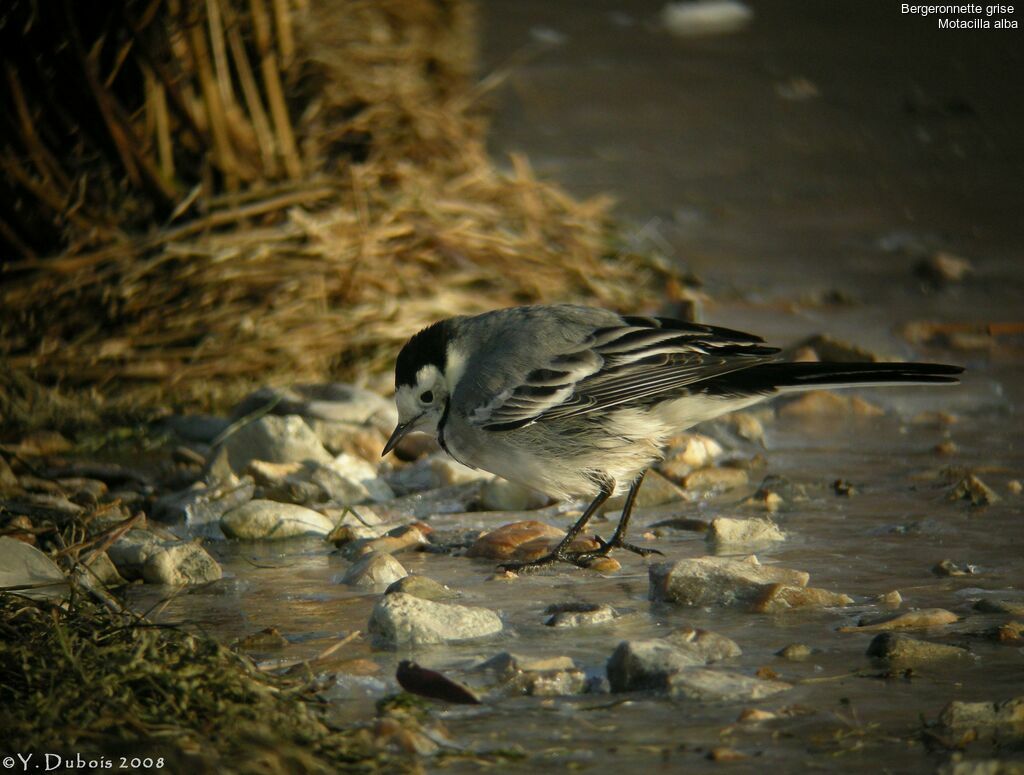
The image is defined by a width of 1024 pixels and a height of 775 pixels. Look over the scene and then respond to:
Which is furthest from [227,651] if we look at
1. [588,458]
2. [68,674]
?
[588,458]

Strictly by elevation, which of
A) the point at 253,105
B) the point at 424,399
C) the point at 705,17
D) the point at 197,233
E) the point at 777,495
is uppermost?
the point at 253,105

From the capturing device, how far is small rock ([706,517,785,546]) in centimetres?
455

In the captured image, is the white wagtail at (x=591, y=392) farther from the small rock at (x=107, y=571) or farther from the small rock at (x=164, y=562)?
the small rock at (x=107, y=571)

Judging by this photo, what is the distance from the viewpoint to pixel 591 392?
4793mm

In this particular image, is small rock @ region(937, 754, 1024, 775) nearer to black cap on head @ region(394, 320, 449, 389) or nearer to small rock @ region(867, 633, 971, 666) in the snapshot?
small rock @ region(867, 633, 971, 666)

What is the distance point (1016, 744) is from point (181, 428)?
4352mm

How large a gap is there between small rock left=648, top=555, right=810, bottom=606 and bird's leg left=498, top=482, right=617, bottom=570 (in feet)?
2.25

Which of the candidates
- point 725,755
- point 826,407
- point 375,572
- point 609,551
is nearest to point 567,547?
point 609,551

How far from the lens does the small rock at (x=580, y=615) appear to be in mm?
3660

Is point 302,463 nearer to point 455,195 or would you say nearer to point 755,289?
point 455,195

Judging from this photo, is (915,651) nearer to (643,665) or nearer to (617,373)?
(643,665)

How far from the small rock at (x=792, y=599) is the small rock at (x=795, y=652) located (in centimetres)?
42

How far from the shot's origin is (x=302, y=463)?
217 inches

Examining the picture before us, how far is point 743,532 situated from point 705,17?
1121 centimetres
